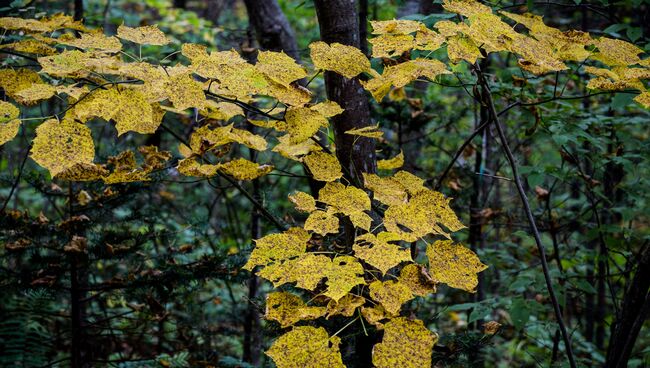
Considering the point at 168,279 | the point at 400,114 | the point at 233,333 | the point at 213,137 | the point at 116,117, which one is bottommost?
the point at 233,333

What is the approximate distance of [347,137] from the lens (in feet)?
4.81

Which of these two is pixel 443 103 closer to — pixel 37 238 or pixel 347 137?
pixel 347 137

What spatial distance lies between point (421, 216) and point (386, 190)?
14 centimetres

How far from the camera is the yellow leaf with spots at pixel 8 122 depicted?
0.95 metres

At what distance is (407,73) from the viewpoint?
1.10 meters

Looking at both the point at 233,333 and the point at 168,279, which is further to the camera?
the point at 233,333

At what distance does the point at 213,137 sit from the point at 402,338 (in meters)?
0.67

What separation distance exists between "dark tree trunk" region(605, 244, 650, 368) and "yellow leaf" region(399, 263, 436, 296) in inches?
25.4

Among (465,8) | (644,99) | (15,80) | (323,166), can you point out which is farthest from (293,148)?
(644,99)

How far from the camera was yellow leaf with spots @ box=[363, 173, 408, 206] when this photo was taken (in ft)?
3.96

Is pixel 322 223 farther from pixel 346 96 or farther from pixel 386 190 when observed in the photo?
pixel 346 96

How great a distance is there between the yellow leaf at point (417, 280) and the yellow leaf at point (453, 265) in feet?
0.05

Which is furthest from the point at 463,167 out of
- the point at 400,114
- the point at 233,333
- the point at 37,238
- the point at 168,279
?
the point at 37,238

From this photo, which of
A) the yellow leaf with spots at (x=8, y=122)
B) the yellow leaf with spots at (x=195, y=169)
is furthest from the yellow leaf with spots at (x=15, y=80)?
→ the yellow leaf with spots at (x=195, y=169)
